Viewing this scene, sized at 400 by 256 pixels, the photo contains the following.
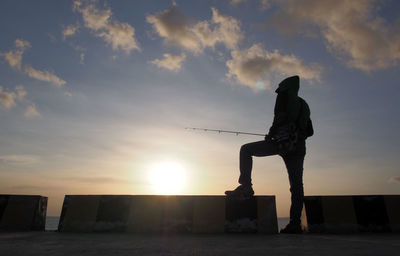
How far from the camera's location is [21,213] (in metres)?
5.09

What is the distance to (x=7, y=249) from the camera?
8.46 ft

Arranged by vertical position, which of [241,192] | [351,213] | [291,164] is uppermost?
[291,164]

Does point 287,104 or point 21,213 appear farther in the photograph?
point 21,213

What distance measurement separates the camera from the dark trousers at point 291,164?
15.1ft

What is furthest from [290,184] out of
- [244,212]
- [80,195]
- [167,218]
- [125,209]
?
[80,195]

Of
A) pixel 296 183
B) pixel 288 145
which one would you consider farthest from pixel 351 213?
pixel 288 145

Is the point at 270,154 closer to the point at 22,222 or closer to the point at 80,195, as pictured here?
the point at 80,195

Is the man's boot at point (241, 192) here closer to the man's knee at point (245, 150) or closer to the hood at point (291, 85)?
the man's knee at point (245, 150)

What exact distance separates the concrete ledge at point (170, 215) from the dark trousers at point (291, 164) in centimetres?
45

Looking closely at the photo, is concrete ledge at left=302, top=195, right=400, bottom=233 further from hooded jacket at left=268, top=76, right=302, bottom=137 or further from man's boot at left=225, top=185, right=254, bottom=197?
hooded jacket at left=268, top=76, right=302, bottom=137

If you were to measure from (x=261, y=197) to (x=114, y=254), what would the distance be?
323 centimetres

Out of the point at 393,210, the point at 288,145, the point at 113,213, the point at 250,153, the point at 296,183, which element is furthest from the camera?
the point at 113,213

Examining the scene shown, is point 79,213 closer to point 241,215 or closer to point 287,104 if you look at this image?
point 241,215

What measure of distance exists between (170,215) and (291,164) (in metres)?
2.23
